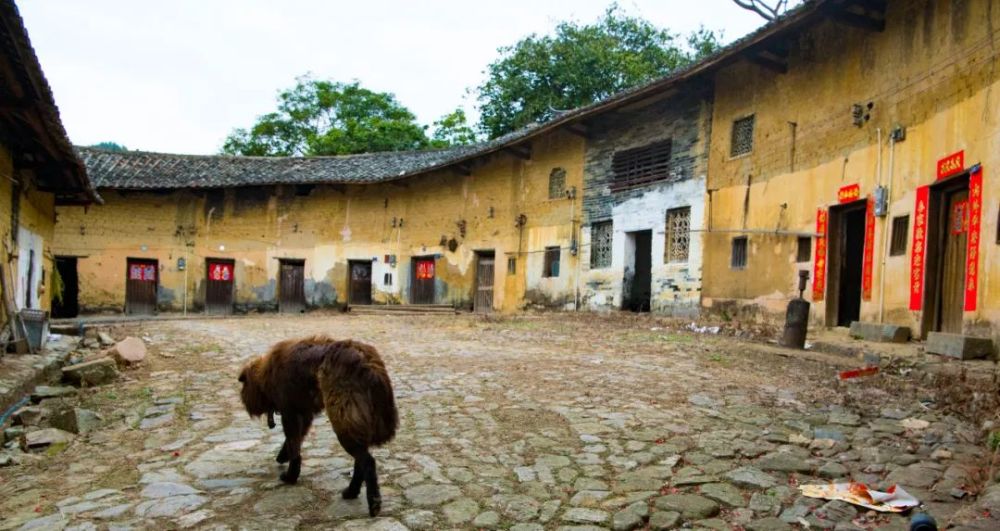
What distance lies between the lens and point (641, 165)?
15.8 metres

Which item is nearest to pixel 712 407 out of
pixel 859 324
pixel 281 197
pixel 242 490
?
pixel 242 490

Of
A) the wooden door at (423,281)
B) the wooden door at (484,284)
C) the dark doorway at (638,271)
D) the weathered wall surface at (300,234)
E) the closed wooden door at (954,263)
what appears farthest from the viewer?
the wooden door at (423,281)

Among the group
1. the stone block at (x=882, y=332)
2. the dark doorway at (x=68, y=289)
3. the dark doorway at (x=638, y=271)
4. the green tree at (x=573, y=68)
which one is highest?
the green tree at (x=573, y=68)

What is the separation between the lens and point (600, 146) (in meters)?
16.7

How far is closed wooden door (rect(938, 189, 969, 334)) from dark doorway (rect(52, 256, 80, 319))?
23.3 meters

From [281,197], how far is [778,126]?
16.6m

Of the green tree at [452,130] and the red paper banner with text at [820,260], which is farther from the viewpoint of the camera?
the green tree at [452,130]

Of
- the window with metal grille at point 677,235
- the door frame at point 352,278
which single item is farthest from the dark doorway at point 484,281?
the window with metal grille at point 677,235

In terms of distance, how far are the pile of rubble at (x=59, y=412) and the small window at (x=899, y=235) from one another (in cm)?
954

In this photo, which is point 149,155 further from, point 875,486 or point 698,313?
point 875,486

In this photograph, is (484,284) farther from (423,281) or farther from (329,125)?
(329,125)

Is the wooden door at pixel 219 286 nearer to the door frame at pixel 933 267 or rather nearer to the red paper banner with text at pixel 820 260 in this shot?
the red paper banner with text at pixel 820 260

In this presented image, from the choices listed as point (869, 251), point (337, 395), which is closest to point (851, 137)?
point (869, 251)

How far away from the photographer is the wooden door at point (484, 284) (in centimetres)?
1983
